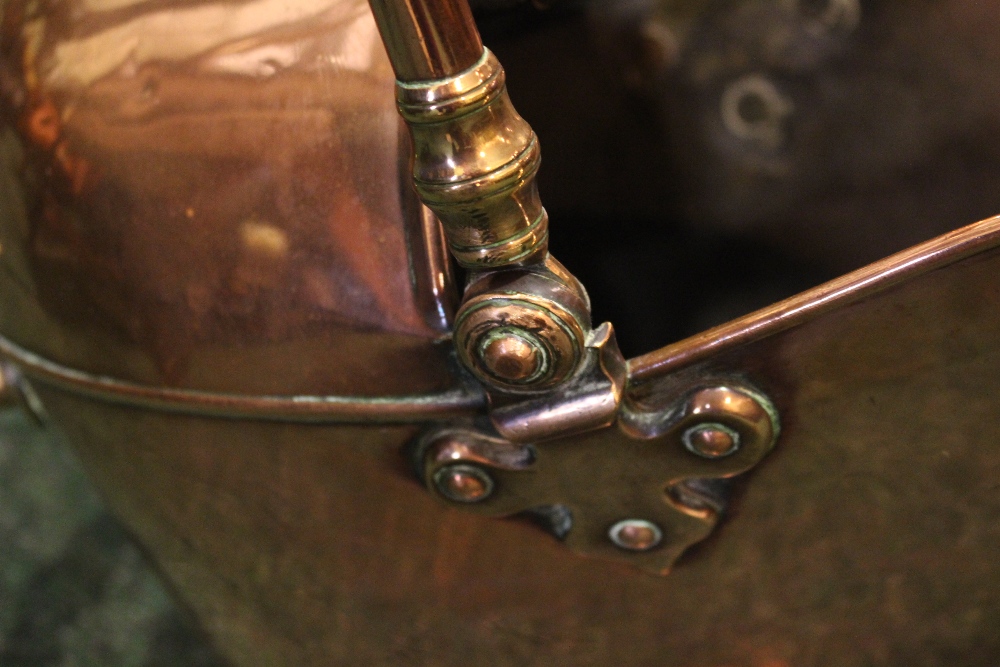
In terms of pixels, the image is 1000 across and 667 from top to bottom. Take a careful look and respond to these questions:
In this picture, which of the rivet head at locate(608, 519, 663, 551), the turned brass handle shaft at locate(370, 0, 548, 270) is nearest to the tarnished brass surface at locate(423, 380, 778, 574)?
the rivet head at locate(608, 519, 663, 551)

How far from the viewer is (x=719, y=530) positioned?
57 cm

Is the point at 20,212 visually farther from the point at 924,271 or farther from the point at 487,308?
the point at 924,271

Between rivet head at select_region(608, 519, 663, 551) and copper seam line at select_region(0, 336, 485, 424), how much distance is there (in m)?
0.11

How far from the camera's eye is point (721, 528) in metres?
0.57

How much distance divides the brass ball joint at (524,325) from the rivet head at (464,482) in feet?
0.26

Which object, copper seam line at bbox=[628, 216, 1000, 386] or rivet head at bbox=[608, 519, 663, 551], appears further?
rivet head at bbox=[608, 519, 663, 551]

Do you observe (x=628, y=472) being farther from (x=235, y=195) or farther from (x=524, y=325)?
(x=235, y=195)

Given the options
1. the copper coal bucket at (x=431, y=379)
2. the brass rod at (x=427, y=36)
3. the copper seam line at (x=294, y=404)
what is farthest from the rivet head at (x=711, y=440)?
the brass rod at (x=427, y=36)

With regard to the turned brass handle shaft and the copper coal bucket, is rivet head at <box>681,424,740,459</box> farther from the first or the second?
the turned brass handle shaft

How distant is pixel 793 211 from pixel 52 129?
24.2 inches

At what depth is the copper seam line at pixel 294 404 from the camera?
0.53m

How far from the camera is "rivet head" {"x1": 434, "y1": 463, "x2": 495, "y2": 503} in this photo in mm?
545

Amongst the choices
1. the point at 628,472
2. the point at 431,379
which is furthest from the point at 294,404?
the point at 628,472

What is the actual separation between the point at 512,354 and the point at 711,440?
0.12 meters
